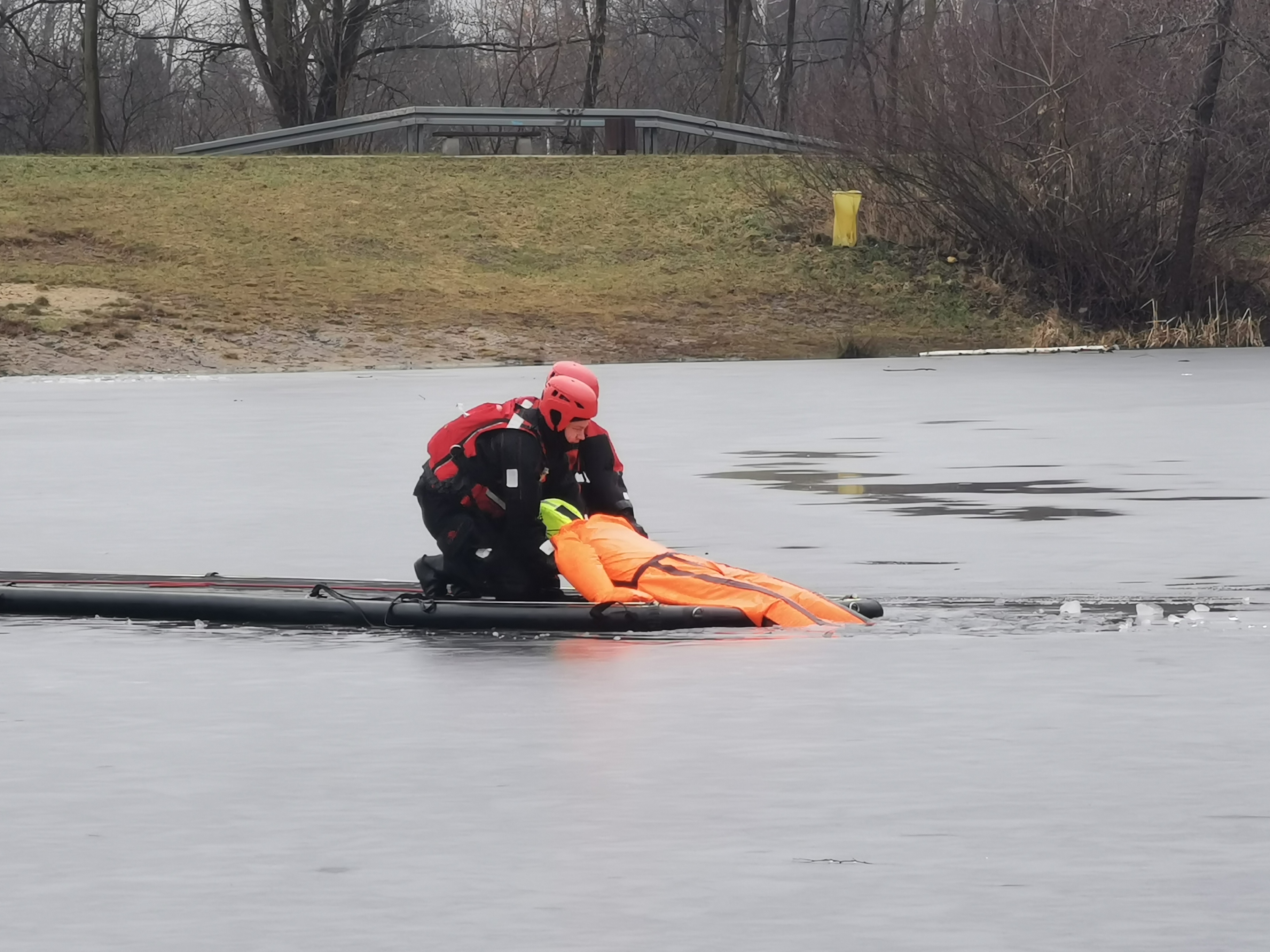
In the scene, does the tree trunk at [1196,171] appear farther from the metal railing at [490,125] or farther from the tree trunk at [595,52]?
the tree trunk at [595,52]

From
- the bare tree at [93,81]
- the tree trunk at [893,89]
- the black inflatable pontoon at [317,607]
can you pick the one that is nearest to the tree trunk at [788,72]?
the bare tree at [93,81]

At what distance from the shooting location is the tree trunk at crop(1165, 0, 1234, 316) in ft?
123

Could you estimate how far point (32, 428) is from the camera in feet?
Result: 77.8

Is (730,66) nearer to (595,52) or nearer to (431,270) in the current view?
(595,52)

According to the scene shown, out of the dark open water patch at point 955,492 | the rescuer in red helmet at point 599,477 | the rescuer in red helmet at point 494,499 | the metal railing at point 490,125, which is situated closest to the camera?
the rescuer in red helmet at point 494,499

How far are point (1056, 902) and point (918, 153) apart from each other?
121 feet

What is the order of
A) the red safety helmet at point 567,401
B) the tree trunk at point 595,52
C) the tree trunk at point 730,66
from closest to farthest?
1. the red safety helmet at point 567,401
2. the tree trunk at point 730,66
3. the tree trunk at point 595,52

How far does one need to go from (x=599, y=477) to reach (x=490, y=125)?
39.8 meters

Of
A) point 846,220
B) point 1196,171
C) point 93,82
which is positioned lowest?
point 846,220

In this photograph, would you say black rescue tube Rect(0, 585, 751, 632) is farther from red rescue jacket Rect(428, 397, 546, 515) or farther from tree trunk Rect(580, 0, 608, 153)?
tree trunk Rect(580, 0, 608, 153)

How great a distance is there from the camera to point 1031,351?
37906 millimetres

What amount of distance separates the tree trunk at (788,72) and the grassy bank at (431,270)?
16597 millimetres

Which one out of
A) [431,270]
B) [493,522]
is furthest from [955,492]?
[431,270]

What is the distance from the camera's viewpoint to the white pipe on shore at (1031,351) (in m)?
37.5
